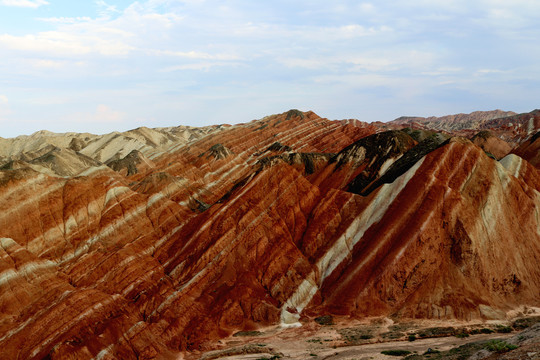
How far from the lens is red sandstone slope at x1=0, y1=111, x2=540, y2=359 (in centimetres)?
4562

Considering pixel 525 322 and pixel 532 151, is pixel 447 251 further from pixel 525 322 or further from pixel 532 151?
pixel 532 151

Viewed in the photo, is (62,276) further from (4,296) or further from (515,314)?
(515,314)

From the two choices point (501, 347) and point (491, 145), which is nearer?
point (501, 347)

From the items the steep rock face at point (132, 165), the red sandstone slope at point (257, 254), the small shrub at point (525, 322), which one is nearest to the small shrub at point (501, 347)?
the small shrub at point (525, 322)

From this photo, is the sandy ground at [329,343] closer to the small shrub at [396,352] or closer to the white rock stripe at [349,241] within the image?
the small shrub at [396,352]

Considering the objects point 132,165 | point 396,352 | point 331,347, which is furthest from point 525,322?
point 132,165

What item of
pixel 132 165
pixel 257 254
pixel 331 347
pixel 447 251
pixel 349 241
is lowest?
pixel 331 347

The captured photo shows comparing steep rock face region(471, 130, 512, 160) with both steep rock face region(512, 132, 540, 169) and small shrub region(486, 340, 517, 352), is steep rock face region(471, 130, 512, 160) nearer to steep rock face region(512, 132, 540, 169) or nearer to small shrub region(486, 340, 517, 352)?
steep rock face region(512, 132, 540, 169)

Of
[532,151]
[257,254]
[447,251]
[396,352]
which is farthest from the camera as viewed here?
[532,151]

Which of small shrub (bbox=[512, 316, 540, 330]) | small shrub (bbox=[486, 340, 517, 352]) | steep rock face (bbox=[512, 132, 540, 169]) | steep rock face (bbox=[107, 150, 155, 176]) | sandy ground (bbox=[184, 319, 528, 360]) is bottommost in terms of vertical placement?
small shrub (bbox=[512, 316, 540, 330])

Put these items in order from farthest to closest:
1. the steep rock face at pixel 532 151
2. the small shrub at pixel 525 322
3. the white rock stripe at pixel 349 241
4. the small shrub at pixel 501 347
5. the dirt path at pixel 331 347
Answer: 1. the steep rock face at pixel 532 151
2. the white rock stripe at pixel 349 241
3. the small shrub at pixel 525 322
4. the dirt path at pixel 331 347
5. the small shrub at pixel 501 347

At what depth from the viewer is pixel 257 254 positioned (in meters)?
55.6

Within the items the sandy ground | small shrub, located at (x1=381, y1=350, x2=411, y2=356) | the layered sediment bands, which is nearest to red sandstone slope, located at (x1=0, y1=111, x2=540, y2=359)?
the layered sediment bands

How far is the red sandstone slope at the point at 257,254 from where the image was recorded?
4562cm
